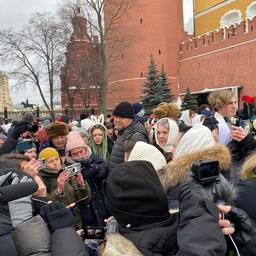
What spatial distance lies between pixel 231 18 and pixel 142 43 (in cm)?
928

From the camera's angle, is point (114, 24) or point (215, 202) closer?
point (215, 202)

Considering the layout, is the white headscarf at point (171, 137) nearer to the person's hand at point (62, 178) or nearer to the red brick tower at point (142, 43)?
the person's hand at point (62, 178)

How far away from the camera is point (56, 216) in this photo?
178 centimetres

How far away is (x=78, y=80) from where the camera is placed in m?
30.6

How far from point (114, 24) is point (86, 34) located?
4.11 m

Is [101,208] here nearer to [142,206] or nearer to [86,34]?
[142,206]

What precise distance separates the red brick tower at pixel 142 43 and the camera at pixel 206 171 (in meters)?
31.3

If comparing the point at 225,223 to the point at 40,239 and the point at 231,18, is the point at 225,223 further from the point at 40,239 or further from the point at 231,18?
the point at 231,18

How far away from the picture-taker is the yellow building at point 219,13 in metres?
33.4

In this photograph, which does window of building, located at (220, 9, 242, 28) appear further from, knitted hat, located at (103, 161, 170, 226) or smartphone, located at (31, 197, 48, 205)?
knitted hat, located at (103, 161, 170, 226)

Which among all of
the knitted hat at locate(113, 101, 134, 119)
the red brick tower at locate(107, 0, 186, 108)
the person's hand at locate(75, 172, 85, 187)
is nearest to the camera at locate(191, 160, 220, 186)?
the person's hand at locate(75, 172, 85, 187)

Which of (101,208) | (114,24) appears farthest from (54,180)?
(114,24)

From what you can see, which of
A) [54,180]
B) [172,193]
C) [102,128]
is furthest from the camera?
[102,128]

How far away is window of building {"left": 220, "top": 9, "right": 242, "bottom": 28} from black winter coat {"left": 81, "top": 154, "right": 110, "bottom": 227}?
111ft
